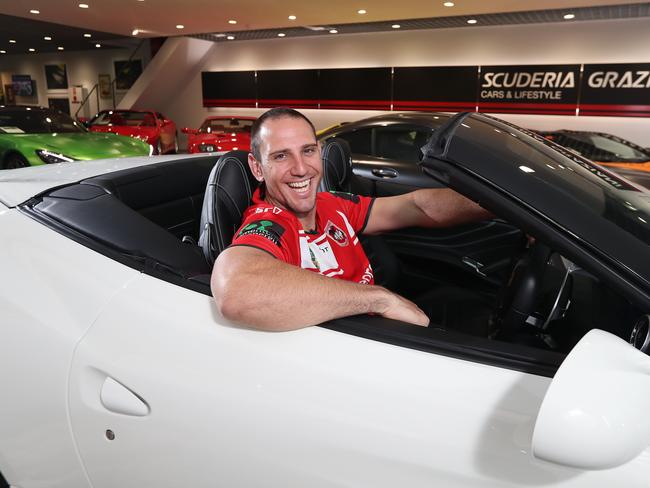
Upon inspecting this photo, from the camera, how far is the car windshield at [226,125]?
398 inches

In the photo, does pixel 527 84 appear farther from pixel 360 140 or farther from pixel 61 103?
pixel 61 103

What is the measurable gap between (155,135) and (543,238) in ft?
34.0

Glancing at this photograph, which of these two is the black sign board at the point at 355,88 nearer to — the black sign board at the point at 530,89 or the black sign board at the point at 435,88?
the black sign board at the point at 435,88


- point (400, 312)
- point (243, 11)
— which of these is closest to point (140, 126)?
point (243, 11)

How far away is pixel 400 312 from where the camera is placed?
1.07 metres

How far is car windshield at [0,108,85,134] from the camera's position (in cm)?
650

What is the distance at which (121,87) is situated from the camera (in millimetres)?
17891

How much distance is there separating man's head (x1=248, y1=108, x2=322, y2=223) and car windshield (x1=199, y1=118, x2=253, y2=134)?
29.2ft

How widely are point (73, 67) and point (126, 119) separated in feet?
35.9

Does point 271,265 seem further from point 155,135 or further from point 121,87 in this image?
point 121,87

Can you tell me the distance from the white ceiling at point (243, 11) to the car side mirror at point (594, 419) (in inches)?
350

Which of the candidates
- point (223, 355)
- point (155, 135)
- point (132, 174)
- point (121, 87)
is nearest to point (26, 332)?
point (223, 355)

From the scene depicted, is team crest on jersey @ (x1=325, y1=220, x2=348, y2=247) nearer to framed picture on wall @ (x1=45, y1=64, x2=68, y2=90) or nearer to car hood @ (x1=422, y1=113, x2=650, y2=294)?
car hood @ (x1=422, y1=113, x2=650, y2=294)

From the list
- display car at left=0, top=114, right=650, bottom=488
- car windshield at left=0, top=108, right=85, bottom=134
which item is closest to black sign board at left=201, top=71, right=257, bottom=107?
car windshield at left=0, top=108, right=85, bottom=134
